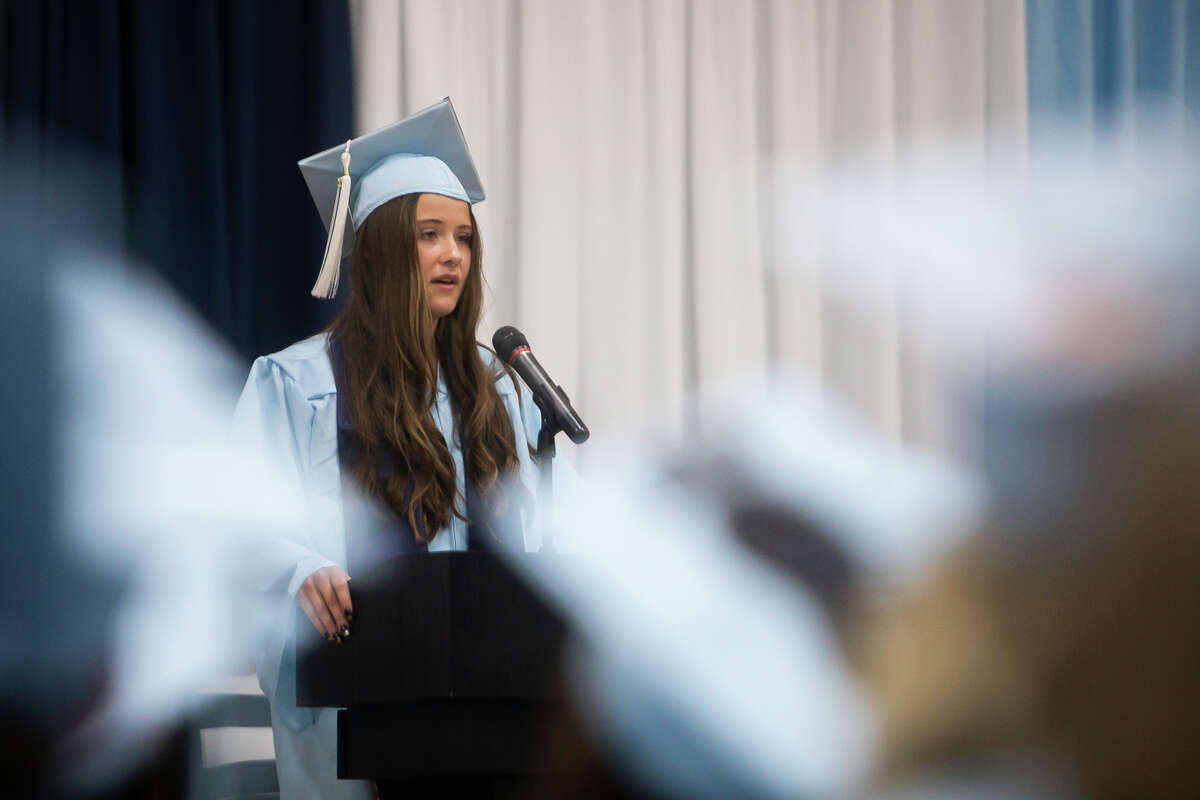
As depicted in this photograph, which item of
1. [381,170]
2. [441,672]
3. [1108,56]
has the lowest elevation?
[441,672]

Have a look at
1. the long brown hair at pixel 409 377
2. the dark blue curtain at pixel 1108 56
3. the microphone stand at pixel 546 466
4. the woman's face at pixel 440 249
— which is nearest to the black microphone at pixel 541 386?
the microphone stand at pixel 546 466

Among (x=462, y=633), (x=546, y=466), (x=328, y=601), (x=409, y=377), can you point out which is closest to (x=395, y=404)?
(x=409, y=377)

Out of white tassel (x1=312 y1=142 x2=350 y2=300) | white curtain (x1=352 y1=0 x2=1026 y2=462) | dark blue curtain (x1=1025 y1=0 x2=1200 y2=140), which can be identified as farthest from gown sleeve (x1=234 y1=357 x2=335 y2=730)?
dark blue curtain (x1=1025 y1=0 x2=1200 y2=140)

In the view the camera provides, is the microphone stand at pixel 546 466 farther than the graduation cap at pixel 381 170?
No

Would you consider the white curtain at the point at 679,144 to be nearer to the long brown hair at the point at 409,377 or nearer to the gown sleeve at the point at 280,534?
the long brown hair at the point at 409,377

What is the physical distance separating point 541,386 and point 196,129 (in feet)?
4.28

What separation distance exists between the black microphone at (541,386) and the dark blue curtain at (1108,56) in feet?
5.73

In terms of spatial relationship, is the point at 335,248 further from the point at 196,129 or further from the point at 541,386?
the point at 196,129

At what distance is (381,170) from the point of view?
1757 mm

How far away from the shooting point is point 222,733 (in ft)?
6.67

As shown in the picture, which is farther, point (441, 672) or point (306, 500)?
point (306, 500)

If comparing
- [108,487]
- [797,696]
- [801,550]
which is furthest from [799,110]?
[108,487]

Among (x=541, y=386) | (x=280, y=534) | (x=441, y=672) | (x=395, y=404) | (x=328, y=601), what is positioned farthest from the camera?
(x=395, y=404)

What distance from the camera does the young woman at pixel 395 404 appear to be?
1.56 meters
